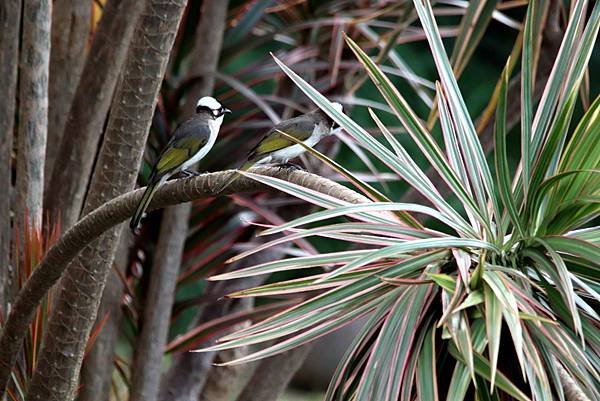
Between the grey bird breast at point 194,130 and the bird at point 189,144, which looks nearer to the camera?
the bird at point 189,144

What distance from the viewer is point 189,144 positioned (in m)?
2.03

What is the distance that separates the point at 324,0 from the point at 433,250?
2086 mm

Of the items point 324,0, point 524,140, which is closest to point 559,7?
point 324,0

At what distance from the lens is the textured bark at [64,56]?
2643mm

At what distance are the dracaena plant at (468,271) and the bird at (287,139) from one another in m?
0.34

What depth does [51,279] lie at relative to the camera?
186 centimetres

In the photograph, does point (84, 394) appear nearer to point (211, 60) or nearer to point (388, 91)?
point (211, 60)

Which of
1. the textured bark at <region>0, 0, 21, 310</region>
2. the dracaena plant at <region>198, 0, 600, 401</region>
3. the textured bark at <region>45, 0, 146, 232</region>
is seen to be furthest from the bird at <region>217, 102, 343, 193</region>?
the textured bark at <region>0, 0, 21, 310</region>

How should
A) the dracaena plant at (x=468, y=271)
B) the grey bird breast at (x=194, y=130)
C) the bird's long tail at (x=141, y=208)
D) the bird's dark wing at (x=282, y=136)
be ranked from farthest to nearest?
the grey bird breast at (x=194, y=130) < the bird's dark wing at (x=282, y=136) < the bird's long tail at (x=141, y=208) < the dracaena plant at (x=468, y=271)

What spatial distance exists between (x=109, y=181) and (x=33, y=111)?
1.93 ft

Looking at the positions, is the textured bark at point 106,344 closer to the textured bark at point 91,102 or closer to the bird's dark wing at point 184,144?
the textured bark at point 91,102

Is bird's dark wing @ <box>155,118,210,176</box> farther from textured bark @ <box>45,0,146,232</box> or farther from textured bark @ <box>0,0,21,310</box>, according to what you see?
textured bark @ <box>0,0,21,310</box>

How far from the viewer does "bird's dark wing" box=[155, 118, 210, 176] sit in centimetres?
194

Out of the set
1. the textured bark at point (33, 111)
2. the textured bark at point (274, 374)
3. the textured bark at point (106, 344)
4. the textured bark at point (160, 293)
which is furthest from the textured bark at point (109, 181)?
the textured bark at point (274, 374)
